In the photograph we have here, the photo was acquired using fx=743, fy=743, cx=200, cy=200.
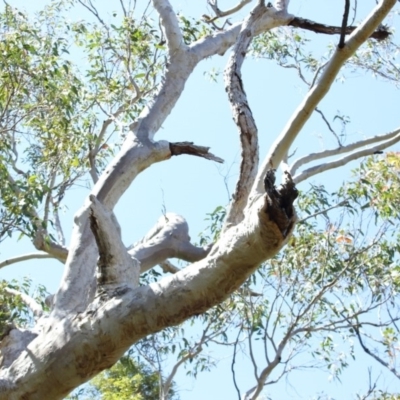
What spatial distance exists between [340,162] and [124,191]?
138cm

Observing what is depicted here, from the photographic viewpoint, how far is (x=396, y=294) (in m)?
6.75

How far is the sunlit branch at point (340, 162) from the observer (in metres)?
4.31

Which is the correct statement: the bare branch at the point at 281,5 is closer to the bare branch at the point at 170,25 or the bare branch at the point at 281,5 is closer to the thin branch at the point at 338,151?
the bare branch at the point at 170,25

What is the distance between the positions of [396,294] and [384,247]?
1.46 feet

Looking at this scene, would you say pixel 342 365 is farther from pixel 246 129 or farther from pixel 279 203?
pixel 279 203

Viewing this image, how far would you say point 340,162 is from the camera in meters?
4.70

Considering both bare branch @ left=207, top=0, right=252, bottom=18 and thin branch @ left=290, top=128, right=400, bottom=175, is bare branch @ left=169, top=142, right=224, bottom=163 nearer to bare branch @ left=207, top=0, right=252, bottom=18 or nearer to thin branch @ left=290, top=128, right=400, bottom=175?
thin branch @ left=290, top=128, right=400, bottom=175

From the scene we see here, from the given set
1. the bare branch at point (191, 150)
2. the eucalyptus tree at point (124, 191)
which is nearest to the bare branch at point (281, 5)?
the eucalyptus tree at point (124, 191)

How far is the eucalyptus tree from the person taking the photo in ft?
8.57

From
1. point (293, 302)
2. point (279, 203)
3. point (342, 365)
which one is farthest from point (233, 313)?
point (279, 203)

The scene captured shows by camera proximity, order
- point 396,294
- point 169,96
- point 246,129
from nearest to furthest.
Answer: point 246,129
point 169,96
point 396,294

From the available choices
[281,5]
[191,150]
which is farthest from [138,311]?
[281,5]

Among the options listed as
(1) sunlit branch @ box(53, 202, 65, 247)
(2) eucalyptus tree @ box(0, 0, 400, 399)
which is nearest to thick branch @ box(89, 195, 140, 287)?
(2) eucalyptus tree @ box(0, 0, 400, 399)

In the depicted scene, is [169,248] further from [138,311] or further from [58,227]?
→ [58,227]
